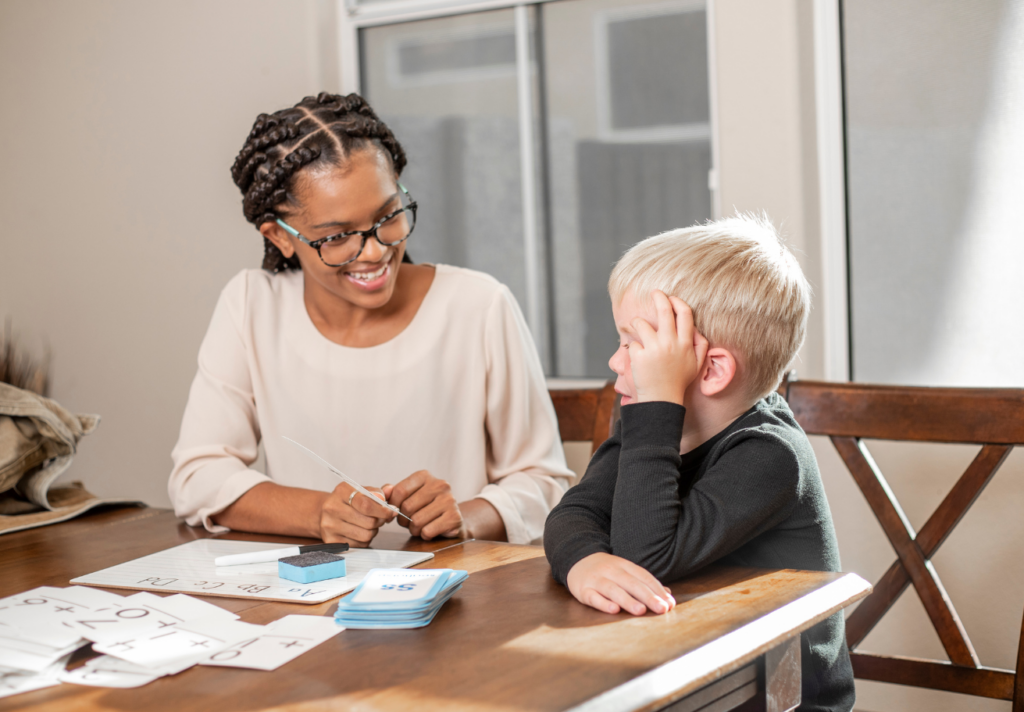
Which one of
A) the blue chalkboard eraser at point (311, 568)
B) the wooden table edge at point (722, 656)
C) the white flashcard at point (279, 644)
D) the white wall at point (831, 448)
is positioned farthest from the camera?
the white wall at point (831, 448)

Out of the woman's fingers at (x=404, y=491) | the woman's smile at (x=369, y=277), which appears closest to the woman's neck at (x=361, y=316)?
the woman's smile at (x=369, y=277)

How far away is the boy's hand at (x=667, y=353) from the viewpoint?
1036mm

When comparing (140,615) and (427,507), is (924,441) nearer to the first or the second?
(427,507)

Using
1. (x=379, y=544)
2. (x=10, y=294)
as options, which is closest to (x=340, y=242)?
(x=379, y=544)

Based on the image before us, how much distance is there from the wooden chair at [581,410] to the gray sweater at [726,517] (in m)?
0.66

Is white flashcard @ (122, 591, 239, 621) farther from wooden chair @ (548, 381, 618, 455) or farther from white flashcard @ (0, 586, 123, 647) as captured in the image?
wooden chair @ (548, 381, 618, 455)

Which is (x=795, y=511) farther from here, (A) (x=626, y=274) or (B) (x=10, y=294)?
(B) (x=10, y=294)

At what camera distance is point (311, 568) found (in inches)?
42.1

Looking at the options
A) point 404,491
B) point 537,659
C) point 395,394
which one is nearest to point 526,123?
point 395,394

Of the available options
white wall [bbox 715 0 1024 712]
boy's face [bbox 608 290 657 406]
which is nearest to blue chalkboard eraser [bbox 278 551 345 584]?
boy's face [bbox 608 290 657 406]

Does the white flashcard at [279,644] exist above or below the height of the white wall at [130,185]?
below

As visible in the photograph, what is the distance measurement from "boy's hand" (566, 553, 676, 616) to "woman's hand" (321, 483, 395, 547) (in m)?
0.37

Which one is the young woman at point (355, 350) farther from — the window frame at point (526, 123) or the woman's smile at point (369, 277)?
the window frame at point (526, 123)

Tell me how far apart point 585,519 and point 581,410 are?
2.39 feet
